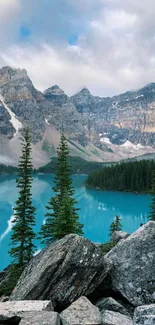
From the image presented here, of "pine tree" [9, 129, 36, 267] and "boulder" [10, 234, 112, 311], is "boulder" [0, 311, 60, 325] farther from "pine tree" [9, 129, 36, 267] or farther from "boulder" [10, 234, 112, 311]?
"pine tree" [9, 129, 36, 267]

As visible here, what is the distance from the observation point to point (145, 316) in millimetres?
9672

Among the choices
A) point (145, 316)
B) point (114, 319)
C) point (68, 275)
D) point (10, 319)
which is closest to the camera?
point (145, 316)

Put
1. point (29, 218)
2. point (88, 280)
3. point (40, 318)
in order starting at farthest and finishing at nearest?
1. point (29, 218)
2. point (88, 280)
3. point (40, 318)

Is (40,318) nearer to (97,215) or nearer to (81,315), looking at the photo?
(81,315)

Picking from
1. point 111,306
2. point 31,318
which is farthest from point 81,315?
point 111,306

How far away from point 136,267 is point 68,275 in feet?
11.7

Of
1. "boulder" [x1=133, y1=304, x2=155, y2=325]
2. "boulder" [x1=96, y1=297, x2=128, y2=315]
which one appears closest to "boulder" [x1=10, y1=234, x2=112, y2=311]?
"boulder" [x1=96, y1=297, x2=128, y2=315]

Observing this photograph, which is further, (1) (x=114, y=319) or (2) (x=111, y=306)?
(2) (x=111, y=306)

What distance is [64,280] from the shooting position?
13914mm

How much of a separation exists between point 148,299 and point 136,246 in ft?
8.72

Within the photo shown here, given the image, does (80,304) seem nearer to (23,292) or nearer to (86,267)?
(86,267)

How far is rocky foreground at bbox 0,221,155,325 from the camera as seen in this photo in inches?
493

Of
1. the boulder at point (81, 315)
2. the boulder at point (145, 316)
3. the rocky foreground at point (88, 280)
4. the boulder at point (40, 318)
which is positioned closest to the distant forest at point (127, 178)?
the rocky foreground at point (88, 280)

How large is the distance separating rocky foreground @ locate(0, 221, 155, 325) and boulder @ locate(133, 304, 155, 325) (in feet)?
5.34
